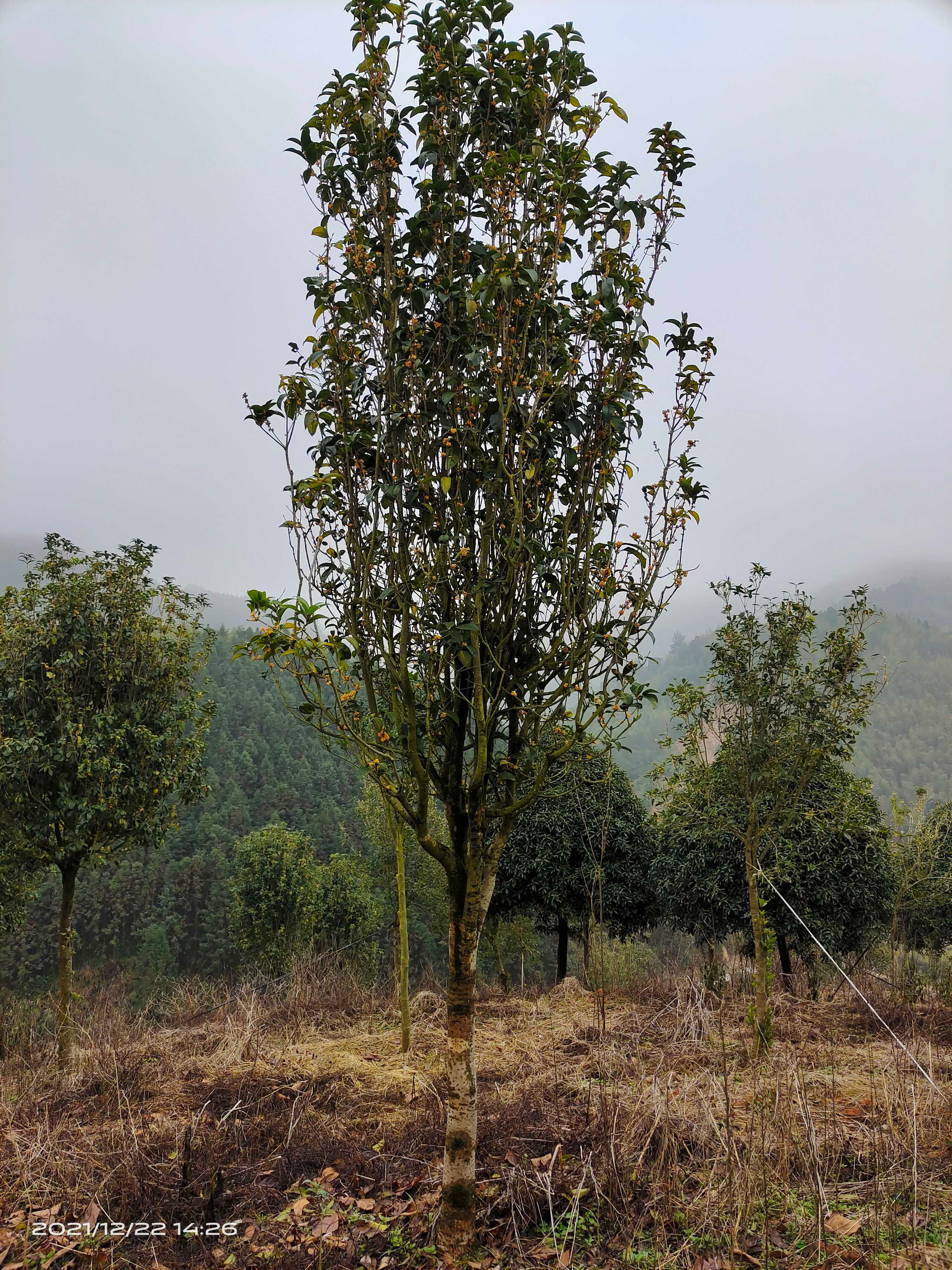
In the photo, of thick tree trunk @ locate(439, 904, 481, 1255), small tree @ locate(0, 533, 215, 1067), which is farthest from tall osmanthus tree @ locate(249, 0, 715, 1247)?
small tree @ locate(0, 533, 215, 1067)

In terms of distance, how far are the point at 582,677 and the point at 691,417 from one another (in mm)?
1364

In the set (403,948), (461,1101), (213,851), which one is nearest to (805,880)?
(403,948)

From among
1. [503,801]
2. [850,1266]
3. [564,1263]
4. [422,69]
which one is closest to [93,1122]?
[564,1263]

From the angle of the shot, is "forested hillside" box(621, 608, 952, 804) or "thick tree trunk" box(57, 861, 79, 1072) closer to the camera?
"thick tree trunk" box(57, 861, 79, 1072)

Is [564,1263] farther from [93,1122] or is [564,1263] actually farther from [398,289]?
[398,289]

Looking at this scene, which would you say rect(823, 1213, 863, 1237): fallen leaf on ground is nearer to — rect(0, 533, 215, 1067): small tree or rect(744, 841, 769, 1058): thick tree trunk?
rect(744, 841, 769, 1058): thick tree trunk

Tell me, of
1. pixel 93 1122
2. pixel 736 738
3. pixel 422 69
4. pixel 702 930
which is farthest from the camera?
pixel 702 930

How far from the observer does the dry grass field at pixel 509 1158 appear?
3.17m

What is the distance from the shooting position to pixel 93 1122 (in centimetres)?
502

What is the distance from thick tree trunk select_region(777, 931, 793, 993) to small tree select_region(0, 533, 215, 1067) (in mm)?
9356

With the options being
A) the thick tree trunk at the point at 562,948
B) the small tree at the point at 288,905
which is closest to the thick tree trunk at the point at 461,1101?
the thick tree trunk at the point at 562,948

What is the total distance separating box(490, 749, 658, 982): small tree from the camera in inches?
500

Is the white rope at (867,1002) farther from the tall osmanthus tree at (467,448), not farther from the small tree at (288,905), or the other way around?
the small tree at (288,905)

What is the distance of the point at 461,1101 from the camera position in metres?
3.32
